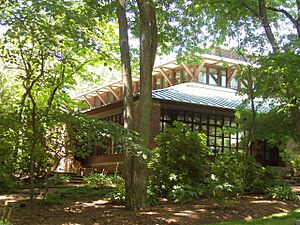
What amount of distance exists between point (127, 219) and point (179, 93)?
1442 centimetres

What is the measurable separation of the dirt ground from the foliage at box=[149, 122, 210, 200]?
3.52 feet

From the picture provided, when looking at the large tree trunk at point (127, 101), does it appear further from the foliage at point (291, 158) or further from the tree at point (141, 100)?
the foliage at point (291, 158)

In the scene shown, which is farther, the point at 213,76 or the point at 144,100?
the point at 213,76

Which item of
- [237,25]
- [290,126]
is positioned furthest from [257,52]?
[290,126]

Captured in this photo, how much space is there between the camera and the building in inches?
794

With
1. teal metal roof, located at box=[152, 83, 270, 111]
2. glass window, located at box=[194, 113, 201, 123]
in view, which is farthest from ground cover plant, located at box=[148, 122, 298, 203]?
glass window, located at box=[194, 113, 201, 123]

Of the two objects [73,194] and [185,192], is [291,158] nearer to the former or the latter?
[185,192]

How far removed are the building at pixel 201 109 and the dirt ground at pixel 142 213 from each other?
6157 mm

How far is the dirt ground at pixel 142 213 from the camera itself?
8164 mm

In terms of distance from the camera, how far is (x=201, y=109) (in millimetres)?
21125

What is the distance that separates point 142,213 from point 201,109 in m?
12.8

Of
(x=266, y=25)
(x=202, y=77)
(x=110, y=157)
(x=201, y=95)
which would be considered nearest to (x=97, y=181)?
(x=110, y=157)

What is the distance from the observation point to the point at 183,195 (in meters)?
11.1

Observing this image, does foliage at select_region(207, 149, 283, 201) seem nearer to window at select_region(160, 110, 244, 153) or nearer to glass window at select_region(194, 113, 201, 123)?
window at select_region(160, 110, 244, 153)
